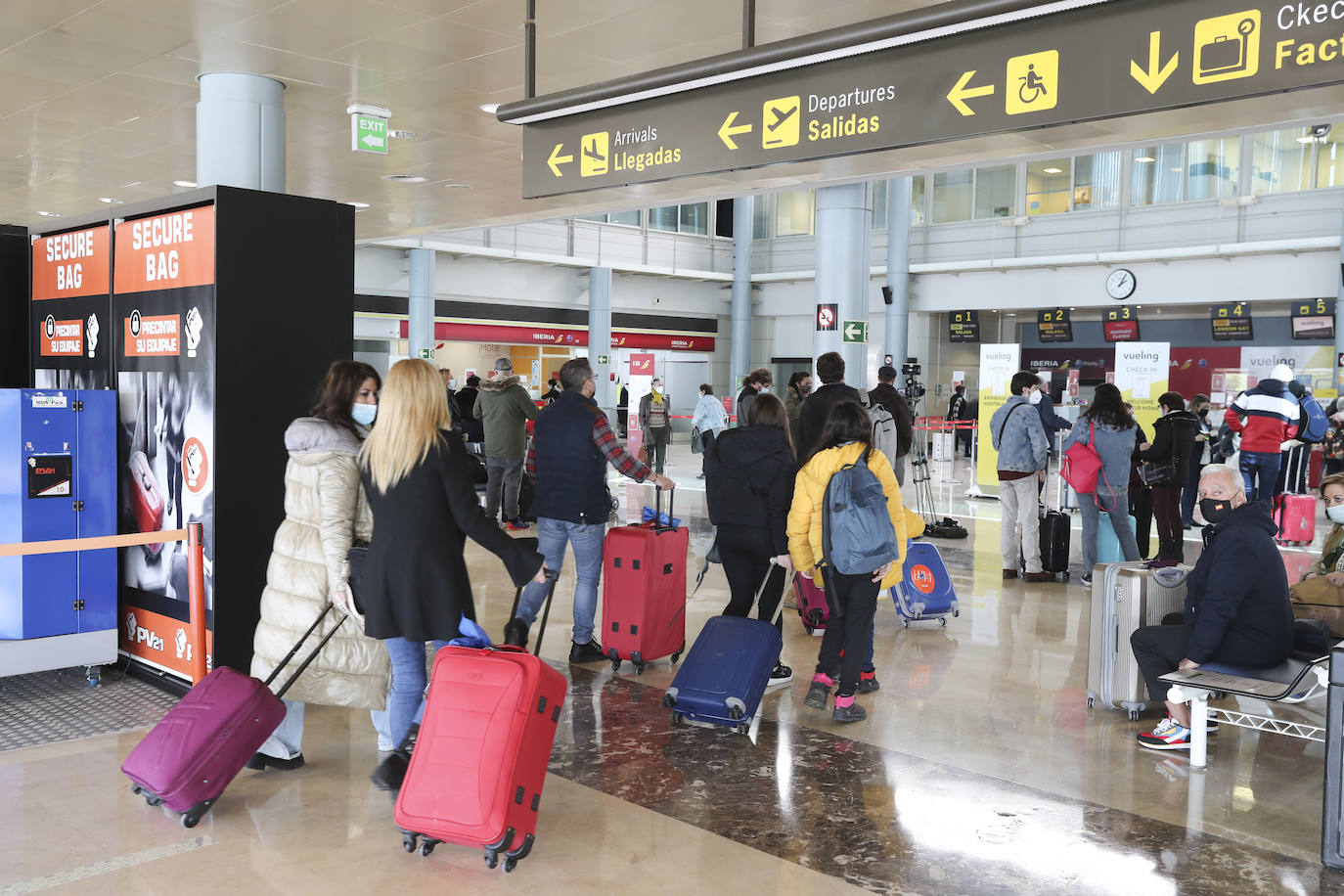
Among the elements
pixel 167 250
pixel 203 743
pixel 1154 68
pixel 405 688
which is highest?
pixel 1154 68

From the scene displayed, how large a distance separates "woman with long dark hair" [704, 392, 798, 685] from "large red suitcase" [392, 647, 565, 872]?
1.97 m

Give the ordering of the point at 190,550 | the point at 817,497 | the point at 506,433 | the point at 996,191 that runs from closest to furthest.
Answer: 1. the point at 817,497
2. the point at 190,550
3. the point at 506,433
4. the point at 996,191

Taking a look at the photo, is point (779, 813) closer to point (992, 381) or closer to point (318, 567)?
point (318, 567)

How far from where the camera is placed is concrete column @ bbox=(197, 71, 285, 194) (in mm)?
6648

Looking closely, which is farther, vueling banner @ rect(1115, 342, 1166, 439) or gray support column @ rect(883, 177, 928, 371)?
gray support column @ rect(883, 177, 928, 371)

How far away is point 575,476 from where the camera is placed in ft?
19.1

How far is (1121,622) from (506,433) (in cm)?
674

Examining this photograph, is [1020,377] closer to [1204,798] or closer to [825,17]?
[825,17]

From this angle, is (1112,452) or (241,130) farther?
(1112,452)

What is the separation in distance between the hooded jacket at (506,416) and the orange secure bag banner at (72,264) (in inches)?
180

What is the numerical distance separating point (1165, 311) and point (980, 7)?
74.7 feet

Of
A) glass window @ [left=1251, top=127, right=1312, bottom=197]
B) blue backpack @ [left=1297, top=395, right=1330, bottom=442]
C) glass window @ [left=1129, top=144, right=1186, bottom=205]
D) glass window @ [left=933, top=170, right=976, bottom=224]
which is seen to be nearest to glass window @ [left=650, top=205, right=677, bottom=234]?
glass window @ [left=933, top=170, right=976, bottom=224]

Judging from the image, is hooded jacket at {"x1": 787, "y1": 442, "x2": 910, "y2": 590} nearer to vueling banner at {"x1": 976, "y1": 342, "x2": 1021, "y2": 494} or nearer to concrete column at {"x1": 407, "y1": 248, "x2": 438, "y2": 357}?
vueling banner at {"x1": 976, "y1": 342, "x2": 1021, "y2": 494}

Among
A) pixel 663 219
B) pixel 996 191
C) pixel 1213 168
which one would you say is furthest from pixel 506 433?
pixel 663 219
